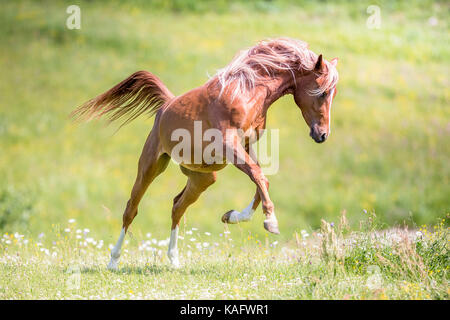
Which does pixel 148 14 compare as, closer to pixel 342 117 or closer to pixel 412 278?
pixel 342 117

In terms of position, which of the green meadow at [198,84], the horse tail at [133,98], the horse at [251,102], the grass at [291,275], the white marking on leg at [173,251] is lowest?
the grass at [291,275]

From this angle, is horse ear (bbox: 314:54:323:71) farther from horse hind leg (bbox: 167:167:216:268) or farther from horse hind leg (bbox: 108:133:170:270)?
horse hind leg (bbox: 108:133:170:270)

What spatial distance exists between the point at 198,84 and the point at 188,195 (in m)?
11.1

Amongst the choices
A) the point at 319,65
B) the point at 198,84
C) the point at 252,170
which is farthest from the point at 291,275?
the point at 198,84

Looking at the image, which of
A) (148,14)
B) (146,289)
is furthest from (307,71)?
(148,14)

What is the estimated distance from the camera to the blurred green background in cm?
1475

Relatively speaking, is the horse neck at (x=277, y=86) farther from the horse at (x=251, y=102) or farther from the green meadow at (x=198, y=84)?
the green meadow at (x=198, y=84)

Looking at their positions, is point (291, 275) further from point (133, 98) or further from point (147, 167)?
point (133, 98)

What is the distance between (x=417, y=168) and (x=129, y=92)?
11008mm

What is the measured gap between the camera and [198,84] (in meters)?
17.8

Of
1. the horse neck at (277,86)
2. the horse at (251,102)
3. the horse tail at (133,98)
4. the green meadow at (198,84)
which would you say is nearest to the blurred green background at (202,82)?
the green meadow at (198,84)

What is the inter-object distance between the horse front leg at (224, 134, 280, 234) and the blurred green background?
727 centimetres

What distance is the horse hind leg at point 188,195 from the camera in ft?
22.3

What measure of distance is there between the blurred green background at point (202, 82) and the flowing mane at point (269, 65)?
686cm
